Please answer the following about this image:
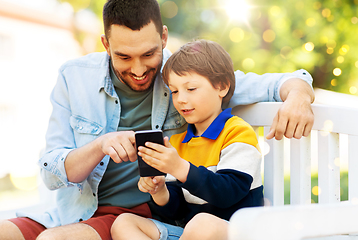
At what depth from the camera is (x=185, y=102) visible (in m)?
1.29

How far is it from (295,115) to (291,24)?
4.60 metres

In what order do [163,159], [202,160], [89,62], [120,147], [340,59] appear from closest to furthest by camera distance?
[163,159]
[120,147]
[202,160]
[89,62]
[340,59]

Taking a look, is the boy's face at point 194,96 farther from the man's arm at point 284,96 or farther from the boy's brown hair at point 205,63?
the man's arm at point 284,96

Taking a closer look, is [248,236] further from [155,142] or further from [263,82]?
[263,82]

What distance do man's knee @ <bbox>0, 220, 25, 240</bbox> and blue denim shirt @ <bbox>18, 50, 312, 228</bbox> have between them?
0.10 metres

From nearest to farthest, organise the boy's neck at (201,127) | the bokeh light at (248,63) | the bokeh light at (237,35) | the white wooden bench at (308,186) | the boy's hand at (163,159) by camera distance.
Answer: the white wooden bench at (308,186) → the boy's hand at (163,159) → the boy's neck at (201,127) → the bokeh light at (248,63) → the bokeh light at (237,35)

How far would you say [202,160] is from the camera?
1280mm

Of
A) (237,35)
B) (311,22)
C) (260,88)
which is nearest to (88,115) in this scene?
(260,88)

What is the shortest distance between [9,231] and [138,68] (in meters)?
0.80

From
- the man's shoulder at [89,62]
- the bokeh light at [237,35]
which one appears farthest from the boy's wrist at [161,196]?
the bokeh light at [237,35]

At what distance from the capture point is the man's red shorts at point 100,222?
1318 mm

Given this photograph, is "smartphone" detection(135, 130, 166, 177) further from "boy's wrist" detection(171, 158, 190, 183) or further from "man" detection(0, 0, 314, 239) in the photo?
"man" detection(0, 0, 314, 239)

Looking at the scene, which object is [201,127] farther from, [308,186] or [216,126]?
[308,186]

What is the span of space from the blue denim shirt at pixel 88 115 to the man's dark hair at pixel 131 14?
0.26m
